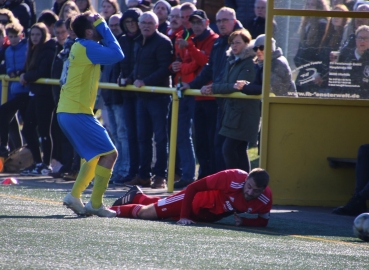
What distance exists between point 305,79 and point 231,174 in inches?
107

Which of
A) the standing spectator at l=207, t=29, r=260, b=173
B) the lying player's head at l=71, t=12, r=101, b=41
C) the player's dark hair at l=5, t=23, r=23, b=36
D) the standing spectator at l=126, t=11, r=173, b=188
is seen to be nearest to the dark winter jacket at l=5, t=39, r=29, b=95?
the player's dark hair at l=5, t=23, r=23, b=36

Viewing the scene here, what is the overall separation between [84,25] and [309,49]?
329cm

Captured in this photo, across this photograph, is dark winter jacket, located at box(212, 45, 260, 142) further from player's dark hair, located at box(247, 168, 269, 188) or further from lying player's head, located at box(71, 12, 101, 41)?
lying player's head, located at box(71, 12, 101, 41)

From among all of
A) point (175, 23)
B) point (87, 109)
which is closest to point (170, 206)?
point (87, 109)

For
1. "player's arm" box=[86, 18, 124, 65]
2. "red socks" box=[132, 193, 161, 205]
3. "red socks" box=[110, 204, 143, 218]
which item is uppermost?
"player's arm" box=[86, 18, 124, 65]

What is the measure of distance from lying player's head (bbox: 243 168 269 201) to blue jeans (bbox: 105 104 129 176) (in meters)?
4.46

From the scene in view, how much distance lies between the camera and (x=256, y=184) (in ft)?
24.1

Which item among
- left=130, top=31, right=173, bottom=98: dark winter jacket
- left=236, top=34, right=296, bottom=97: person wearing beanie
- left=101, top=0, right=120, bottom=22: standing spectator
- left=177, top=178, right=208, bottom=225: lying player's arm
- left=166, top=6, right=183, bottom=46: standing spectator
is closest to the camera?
left=177, top=178, right=208, bottom=225: lying player's arm

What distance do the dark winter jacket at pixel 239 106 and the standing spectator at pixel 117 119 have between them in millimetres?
2091

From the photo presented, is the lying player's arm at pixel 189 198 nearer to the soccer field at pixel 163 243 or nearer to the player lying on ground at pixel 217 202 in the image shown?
the player lying on ground at pixel 217 202

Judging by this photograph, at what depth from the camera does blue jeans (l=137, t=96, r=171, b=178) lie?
1113cm

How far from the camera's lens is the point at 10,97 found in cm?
1306

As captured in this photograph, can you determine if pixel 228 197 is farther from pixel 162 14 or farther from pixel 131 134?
pixel 162 14

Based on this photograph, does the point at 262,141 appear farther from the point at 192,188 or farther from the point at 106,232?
the point at 106,232
